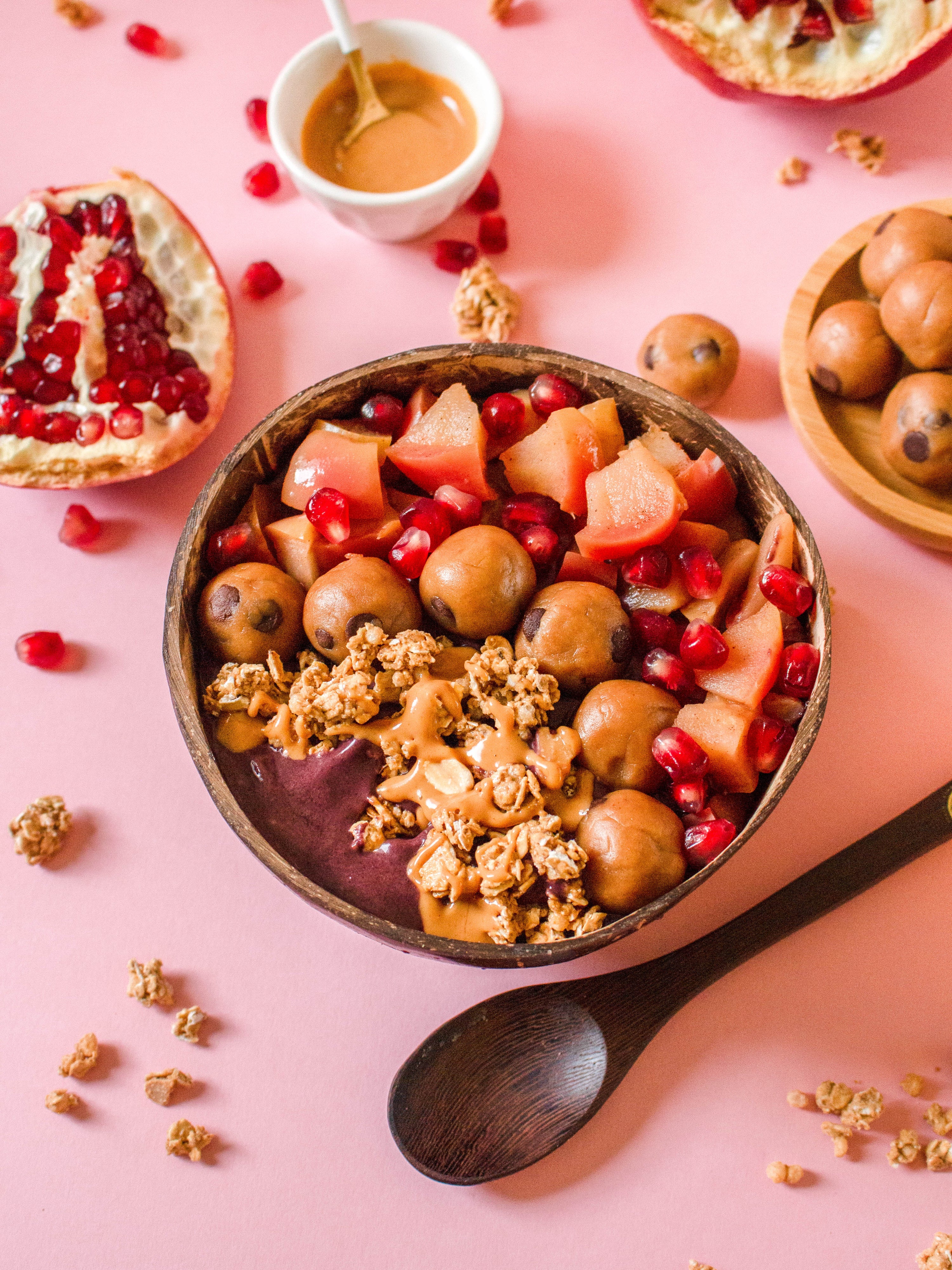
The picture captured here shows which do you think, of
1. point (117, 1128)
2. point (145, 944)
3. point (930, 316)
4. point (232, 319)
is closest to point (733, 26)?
point (930, 316)

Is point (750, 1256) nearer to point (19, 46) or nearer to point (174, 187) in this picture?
point (174, 187)

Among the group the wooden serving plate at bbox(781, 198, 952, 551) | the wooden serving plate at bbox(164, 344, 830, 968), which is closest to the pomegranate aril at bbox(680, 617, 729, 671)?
the wooden serving plate at bbox(164, 344, 830, 968)

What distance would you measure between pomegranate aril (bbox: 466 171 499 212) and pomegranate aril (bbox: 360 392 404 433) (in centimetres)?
74

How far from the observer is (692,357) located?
6.26ft

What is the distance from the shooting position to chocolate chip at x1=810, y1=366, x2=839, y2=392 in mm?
1877

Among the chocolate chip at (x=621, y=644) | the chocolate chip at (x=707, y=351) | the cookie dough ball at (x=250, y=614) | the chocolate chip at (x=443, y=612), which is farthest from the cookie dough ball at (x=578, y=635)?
the chocolate chip at (x=707, y=351)

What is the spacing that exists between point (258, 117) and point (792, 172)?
1165 millimetres

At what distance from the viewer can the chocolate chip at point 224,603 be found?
152cm

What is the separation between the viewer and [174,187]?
7.39 feet

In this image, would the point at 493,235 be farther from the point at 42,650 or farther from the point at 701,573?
the point at 42,650

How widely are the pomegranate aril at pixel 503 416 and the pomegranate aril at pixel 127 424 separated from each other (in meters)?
0.68

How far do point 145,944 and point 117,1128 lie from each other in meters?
0.30

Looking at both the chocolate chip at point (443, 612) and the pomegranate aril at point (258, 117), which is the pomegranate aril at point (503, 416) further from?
the pomegranate aril at point (258, 117)

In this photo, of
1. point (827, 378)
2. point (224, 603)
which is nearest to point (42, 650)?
point (224, 603)
